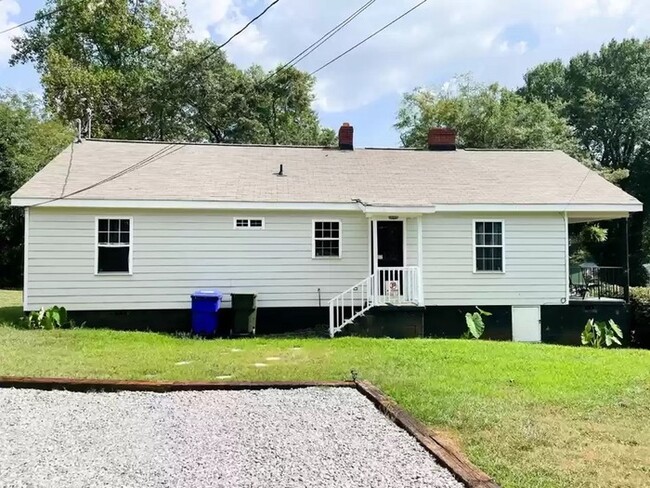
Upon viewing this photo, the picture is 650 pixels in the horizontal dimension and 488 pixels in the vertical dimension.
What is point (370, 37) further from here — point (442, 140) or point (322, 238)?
point (442, 140)

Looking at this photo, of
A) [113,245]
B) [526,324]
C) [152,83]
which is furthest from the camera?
[152,83]

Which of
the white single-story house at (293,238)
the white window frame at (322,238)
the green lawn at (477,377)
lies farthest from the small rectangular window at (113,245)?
the white window frame at (322,238)

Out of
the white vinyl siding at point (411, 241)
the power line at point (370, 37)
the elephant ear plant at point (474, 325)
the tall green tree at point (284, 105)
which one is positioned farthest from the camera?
the tall green tree at point (284, 105)

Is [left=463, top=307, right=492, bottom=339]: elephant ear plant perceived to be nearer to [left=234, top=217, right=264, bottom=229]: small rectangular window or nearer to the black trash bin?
the black trash bin

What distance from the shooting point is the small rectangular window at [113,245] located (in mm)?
12109

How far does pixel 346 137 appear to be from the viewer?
16953mm

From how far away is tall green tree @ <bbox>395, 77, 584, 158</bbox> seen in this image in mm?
26516

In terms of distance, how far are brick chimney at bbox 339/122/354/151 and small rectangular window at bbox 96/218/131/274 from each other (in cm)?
724

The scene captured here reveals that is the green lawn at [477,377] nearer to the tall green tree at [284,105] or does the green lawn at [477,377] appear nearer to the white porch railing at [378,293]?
the white porch railing at [378,293]

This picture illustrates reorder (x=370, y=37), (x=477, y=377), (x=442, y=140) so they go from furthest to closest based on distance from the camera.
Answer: (x=442, y=140)
(x=370, y=37)
(x=477, y=377)

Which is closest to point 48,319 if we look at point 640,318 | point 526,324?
point 526,324

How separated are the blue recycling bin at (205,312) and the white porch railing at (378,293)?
2478 mm

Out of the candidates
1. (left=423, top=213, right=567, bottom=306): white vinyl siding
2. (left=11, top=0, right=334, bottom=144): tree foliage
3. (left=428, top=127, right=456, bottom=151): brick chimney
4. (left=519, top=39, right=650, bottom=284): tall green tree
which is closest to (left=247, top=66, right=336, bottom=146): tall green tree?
(left=11, top=0, right=334, bottom=144): tree foliage

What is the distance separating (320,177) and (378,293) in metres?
3.63
